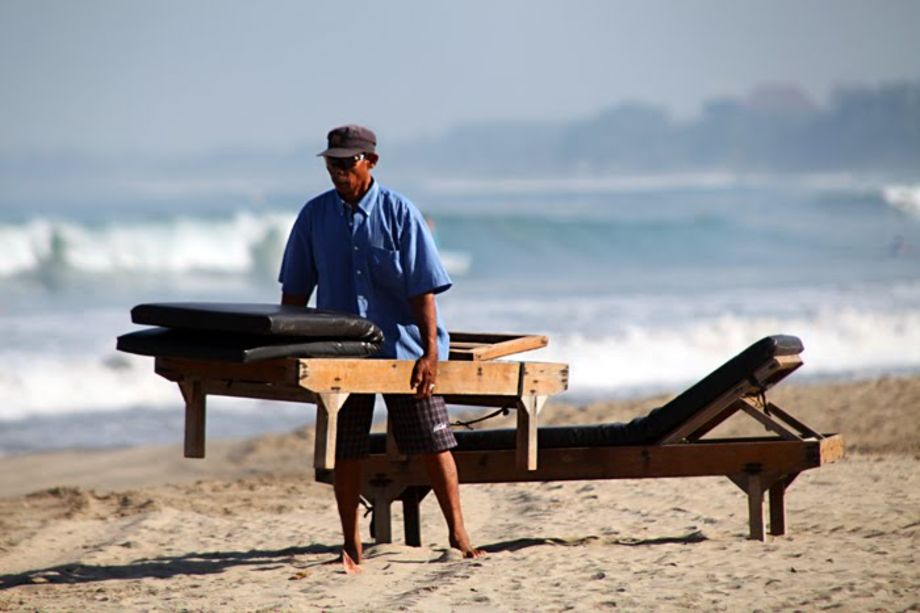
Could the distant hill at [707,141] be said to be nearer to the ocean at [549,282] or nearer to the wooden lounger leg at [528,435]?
the ocean at [549,282]

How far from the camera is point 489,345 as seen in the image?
671 cm

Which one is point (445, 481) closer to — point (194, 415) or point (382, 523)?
point (382, 523)

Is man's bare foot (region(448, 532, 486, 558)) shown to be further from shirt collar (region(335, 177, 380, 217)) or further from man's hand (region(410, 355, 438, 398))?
shirt collar (region(335, 177, 380, 217))

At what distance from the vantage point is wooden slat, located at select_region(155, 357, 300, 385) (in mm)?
5746

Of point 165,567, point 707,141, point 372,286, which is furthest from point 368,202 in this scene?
point 707,141

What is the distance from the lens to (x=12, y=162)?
82688 mm

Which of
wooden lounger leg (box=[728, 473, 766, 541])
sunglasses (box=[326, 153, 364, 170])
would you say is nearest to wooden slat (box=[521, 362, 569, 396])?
wooden lounger leg (box=[728, 473, 766, 541])

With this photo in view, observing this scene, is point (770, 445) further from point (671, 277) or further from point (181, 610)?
point (671, 277)

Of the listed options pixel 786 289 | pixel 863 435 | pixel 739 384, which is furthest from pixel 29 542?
pixel 786 289

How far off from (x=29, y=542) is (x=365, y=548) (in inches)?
79.1

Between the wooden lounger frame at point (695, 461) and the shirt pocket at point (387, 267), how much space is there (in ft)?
3.00

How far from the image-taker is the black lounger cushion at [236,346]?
5.69 meters

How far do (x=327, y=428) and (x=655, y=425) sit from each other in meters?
1.69

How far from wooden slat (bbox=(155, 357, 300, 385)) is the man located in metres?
0.48
